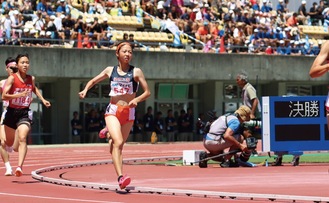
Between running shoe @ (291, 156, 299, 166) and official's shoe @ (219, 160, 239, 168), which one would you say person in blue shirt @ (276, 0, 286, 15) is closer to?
running shoe @ (291, 156, 299, 166)

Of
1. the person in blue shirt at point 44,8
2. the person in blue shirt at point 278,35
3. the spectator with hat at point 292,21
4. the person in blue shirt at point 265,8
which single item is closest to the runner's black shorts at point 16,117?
the person in blue shirt at point 44,8

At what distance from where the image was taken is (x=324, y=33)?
5072 centimetres

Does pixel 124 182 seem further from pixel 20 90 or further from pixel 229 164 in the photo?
pixel 229 164

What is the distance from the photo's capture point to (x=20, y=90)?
17.1 meters

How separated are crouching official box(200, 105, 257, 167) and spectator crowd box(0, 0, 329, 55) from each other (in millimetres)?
18118

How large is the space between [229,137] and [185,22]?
24.7 meters

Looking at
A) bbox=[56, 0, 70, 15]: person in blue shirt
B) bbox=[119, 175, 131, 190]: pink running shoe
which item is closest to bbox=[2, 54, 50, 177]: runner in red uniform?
bbox=[119, 175, 131, 190]: pink running shoe

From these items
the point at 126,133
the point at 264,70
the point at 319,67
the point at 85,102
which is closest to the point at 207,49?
the point at 264,70

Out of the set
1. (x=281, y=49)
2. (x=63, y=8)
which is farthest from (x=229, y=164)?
(x=281, y=49)

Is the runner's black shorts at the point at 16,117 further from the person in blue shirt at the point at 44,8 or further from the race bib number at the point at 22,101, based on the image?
the person in blue shirt at the point at 44,8

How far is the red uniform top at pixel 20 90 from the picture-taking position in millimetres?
17109

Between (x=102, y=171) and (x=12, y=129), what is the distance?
2391mm

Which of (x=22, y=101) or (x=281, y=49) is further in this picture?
(x=281, y=49)

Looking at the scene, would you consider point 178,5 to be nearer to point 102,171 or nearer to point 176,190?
point 102,171
